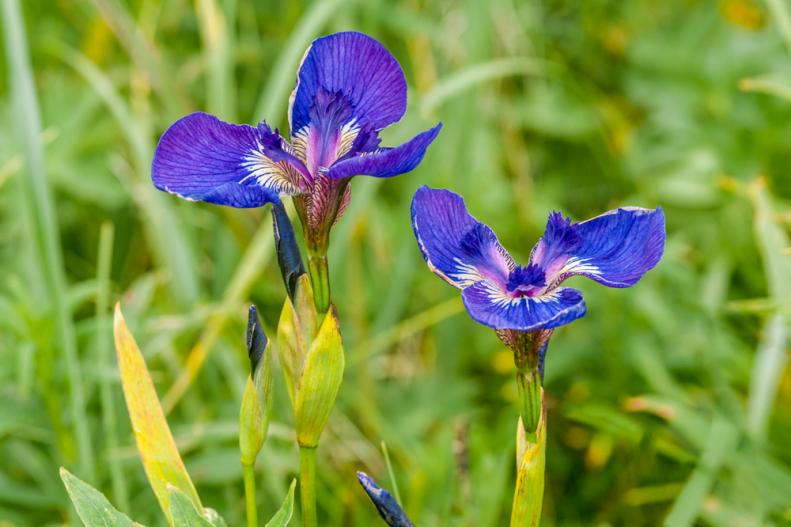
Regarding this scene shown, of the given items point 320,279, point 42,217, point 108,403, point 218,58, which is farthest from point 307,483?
point 218,58

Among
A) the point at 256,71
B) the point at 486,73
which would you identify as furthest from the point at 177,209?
the point at 486,73

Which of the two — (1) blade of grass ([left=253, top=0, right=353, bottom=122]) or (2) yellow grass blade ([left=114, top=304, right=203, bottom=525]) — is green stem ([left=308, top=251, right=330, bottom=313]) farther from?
(1) blade of grass ([left=253, top=0, right=353, bottom=122])

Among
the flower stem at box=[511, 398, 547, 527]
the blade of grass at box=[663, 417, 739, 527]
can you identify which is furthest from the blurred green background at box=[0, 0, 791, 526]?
the flower stem at box=[511, 398, 547, 527]

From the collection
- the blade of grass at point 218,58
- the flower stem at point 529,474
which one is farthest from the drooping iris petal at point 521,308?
the blade of grass at point 218,58

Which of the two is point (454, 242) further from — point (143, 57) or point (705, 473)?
point (143, 57)

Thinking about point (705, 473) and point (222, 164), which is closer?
point (222, 164)

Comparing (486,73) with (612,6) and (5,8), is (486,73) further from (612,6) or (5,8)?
(612,6)

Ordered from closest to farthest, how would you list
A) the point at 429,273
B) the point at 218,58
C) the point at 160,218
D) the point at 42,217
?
1. the point at 42,217
2. the point at 160,218
3. the point at 218,58
4. the point at 429,273
